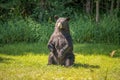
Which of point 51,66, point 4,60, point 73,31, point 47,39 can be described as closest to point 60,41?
point 51,66

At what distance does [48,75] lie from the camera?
848cm

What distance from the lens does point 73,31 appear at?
14844mm

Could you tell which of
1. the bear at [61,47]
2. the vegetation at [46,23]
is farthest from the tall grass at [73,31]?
the bear at [61,47]

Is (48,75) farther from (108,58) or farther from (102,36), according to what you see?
(102,36)

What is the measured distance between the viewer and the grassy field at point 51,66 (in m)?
8.44

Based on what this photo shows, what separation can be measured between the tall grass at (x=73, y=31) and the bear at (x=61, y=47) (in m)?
4.65

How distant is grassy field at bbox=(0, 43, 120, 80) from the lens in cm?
844

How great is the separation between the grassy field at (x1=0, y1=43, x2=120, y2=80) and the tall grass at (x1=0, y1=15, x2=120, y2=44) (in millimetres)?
867

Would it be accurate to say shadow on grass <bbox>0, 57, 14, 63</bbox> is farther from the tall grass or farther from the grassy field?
the tall grass

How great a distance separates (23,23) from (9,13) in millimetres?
1887

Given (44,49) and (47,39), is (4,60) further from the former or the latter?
(47,39)

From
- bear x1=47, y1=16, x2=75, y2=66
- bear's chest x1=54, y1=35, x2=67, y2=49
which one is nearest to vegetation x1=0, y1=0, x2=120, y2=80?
bear x1=47, y1=16, x2=75, y2=66

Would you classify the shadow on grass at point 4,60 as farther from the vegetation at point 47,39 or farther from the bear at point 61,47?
the bear at point 61,47

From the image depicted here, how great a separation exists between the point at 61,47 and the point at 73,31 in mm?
5092
